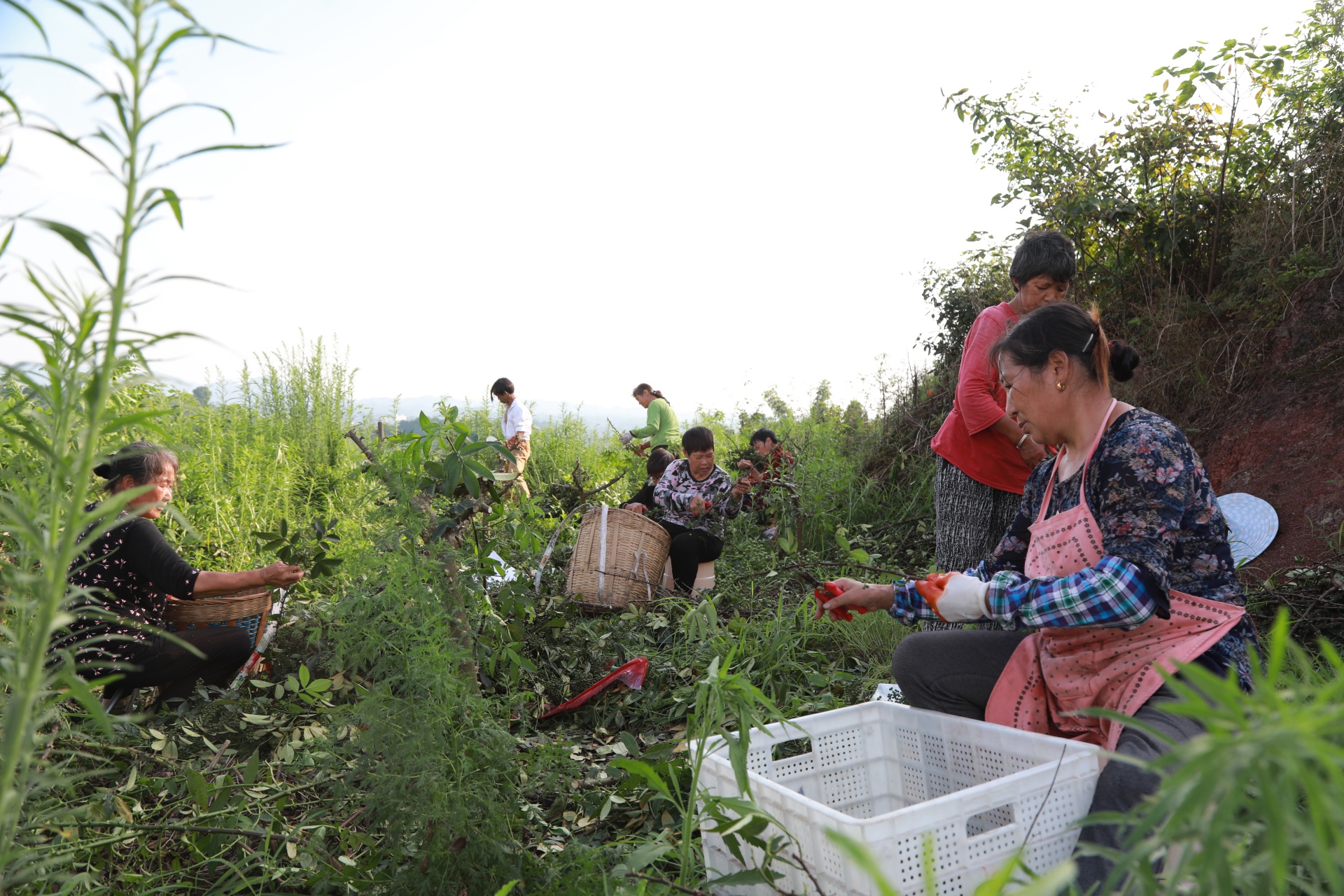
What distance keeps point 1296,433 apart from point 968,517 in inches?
95.1

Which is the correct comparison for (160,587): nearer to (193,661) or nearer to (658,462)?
(193,661)

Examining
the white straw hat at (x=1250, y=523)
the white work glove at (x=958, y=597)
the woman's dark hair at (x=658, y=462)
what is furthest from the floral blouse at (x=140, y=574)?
the white straw hat at (x=1250, y=523)

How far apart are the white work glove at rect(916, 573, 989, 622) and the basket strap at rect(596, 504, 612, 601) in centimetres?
251

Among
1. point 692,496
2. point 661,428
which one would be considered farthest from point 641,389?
point 692,496

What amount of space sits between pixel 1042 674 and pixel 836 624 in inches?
63.8

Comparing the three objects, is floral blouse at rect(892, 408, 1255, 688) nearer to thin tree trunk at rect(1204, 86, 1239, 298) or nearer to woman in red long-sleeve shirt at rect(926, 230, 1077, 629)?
woman in red long-sleeve shirt at rect(926, 230, 1077, 629)

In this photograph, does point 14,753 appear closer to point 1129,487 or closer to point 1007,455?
point 1129,487

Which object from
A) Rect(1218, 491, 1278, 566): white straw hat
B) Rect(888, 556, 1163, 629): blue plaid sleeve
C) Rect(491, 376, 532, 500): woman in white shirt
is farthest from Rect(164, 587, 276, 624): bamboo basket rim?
Rect(491, 376, 532, 500): woman in white shirt

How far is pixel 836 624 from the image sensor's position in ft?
11.2

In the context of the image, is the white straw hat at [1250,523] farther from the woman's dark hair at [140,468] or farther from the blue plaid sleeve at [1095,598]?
the woman's dark hair at [140,468]

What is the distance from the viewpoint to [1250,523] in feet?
12.7

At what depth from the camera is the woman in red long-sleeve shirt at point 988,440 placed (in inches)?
103

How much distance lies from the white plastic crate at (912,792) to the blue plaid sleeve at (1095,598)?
0.22m

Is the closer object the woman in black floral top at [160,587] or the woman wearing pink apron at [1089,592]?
the woman wearing pink apron at [1089,592]
